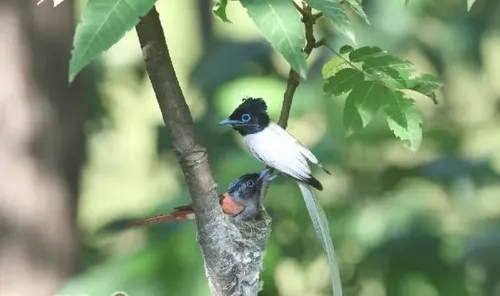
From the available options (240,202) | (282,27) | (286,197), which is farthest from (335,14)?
(286,197)

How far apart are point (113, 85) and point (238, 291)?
3.26m

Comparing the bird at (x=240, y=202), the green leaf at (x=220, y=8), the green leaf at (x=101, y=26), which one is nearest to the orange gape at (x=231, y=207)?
the bird at (x=240, y=202)

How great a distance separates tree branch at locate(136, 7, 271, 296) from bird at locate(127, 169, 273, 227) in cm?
2

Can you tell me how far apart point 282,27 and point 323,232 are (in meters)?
0.28

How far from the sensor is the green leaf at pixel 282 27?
0.83m

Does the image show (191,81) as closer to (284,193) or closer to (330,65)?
(284,193)

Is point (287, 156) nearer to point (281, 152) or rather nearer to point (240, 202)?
point (281, 152)

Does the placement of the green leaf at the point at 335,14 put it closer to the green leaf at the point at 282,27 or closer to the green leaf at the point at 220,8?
the green leaf at the point at 282,27

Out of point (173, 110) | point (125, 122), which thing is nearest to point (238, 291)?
point (173, 110)

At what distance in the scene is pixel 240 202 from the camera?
1099 mm

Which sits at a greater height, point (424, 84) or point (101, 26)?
point (101, 26)

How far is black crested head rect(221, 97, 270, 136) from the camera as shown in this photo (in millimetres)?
1029

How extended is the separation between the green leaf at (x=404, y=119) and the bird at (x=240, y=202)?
0.51ft

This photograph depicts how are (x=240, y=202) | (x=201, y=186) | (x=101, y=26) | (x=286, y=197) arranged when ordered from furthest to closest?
(x=286, y=197) < (x=240, y=202) < (x=201, y=186) < (x=101, y=26)
